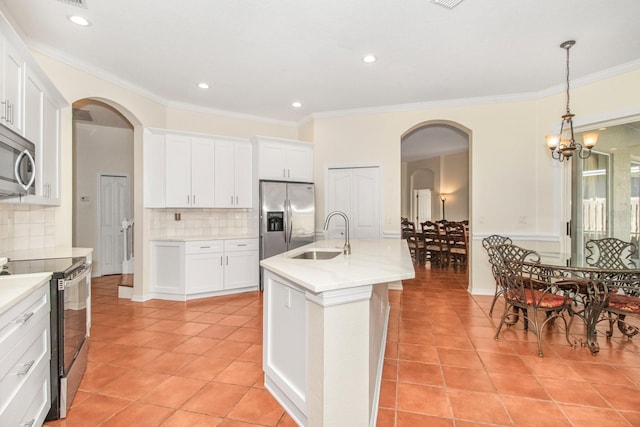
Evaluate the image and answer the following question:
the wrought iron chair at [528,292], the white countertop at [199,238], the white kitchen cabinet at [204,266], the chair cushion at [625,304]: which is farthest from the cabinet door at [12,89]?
the chair cushion at [625,304]

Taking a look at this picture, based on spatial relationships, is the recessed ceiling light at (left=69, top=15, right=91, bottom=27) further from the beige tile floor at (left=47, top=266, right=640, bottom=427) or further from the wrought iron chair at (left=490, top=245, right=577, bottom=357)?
the wrought iron chair at (left=490, top=245, right=577, bottom=357)

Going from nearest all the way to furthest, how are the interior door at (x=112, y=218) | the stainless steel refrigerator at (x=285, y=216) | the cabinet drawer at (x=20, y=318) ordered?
the cabinet drawer at (x=20, y=318), the stainless steel refrigerator at (x=285, y=216), the interior door at (x=112, y=218)

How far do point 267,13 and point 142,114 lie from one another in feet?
8.48

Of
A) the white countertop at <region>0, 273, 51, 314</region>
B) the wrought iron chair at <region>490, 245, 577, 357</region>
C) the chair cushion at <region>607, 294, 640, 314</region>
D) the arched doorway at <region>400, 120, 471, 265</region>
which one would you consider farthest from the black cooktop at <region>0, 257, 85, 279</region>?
the arched doorway at <region>400, 120, 471, 265</region>

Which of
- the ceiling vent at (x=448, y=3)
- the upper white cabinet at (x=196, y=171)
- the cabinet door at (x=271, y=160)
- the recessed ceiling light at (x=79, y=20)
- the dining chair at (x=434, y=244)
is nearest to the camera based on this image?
the ceiling vent at (x=448, y=3)

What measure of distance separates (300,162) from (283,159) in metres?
0.30

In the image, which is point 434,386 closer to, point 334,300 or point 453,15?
point 334,300

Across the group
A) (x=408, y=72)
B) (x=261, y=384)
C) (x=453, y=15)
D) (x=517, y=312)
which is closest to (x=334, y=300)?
(x=261, y=384)

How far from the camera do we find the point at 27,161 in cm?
203

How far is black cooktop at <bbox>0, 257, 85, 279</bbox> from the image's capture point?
193cm

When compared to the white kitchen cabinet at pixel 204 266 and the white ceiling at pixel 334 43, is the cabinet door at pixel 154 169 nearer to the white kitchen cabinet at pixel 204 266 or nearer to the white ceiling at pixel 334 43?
the white ceiling at pixel 334 43

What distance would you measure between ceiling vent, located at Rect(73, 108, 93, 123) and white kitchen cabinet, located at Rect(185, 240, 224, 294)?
306 cm

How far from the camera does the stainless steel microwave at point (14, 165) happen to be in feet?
5.57

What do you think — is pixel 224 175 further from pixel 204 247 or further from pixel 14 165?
pixel 14 165
